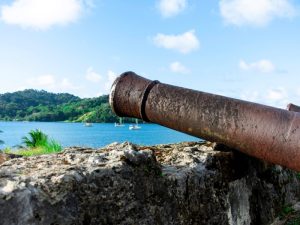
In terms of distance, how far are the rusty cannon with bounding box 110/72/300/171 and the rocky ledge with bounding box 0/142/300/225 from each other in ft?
1.03

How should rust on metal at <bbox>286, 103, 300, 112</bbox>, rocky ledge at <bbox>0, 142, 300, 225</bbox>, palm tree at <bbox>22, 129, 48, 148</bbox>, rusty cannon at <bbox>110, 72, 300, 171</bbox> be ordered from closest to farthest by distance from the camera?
rocky ledge at <bbox>0, 142, 300, 225</bbox>
rusty cannon at <bbox>110, 72, 300, 171</bbox>
rust on metal at <bbox>286, 103, 300, 112</bbox>
palm tree at <bbox>22, 129, 48, 148</bbox>

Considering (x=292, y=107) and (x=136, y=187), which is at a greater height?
(x=292, y=107)

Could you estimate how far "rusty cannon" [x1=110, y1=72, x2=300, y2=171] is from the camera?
384 centimetres

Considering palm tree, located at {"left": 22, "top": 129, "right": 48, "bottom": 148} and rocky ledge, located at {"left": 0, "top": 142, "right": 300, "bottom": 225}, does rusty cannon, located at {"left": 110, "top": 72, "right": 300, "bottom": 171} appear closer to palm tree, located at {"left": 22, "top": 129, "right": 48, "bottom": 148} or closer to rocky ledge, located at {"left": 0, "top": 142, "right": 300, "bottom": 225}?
rocky ledge, located at {"left": 0, "top": 142, "right": 300, "bottom": 225}

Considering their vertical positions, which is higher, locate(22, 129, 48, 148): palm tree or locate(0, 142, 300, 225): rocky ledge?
locate(0, 142, 300, 225): rocky ledge

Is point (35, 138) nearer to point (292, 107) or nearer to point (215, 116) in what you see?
point (292, 107)

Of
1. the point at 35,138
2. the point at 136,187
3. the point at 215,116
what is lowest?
the point at 35,138

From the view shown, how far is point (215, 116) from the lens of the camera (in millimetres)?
4191

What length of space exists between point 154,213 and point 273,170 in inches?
100

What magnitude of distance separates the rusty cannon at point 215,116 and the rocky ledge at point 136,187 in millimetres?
313

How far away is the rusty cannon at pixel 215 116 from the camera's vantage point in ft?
12.6

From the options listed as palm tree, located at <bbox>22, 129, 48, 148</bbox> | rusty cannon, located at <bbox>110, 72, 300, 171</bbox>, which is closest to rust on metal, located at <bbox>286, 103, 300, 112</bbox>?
rusty cannon, located at <bbox>110, 72, 300, 171</bbox>

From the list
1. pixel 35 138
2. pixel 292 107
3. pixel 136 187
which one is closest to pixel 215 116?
pixel 136 187

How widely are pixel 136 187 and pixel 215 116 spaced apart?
1242 mm
